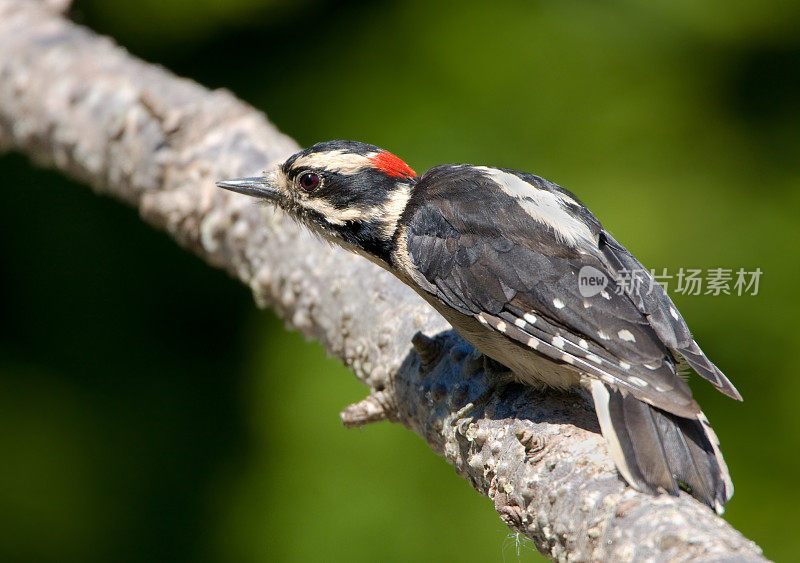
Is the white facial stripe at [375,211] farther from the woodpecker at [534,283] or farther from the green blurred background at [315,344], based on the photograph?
the green blurred background at [315,344]

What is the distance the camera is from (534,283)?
2.14 meters

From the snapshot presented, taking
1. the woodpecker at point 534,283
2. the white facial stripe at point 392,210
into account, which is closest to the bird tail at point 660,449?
the woodpecker at point 534,283

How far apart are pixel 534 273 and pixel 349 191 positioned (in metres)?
0.65

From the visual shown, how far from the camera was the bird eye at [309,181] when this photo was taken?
8.32ft

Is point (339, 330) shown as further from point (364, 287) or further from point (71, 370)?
point (71, 370)

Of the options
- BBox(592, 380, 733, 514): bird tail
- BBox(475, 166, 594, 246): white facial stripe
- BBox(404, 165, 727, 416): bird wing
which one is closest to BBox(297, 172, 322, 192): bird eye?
BBox(404, 165, 727, 416): bird wing

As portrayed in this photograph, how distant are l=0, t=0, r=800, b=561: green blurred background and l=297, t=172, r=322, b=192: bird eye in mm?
1185

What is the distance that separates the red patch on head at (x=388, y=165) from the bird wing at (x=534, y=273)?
0.08 metres

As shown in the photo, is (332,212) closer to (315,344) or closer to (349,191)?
(349,191)

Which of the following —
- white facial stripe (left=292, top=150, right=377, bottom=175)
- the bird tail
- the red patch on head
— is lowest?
the bird tail

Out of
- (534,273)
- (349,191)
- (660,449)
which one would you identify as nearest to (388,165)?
(349,191)

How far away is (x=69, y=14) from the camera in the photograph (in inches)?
152

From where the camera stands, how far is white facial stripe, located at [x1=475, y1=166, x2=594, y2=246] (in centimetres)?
225

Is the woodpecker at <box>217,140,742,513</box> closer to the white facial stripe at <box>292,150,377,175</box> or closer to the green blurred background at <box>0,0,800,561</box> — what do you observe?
the white facial stripe at <box>292,150,377,175</box>
